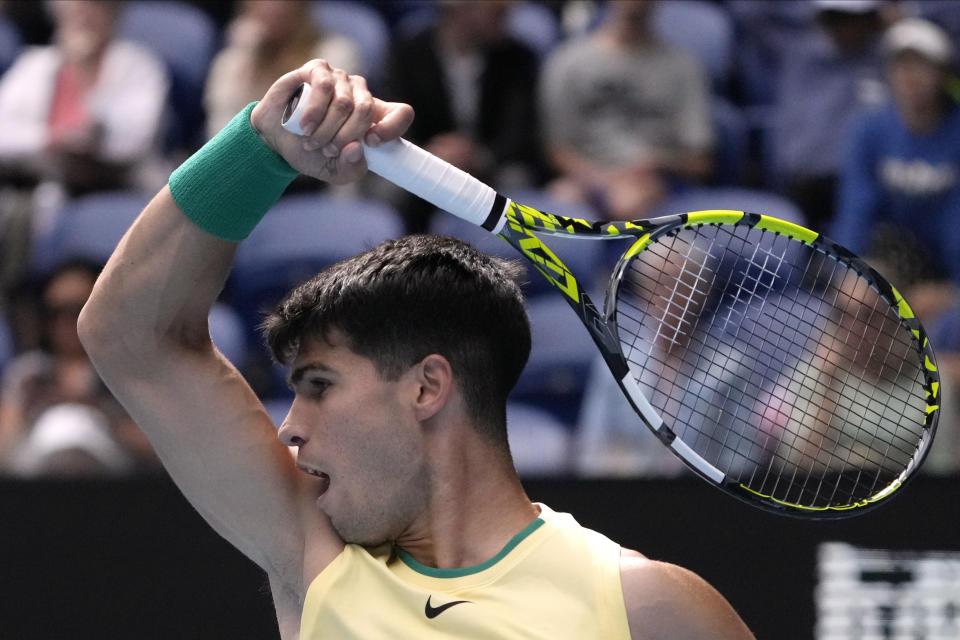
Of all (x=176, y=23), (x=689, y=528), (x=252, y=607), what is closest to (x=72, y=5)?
(x=176, y=23)

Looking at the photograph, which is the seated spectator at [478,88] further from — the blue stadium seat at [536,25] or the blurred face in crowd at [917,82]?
the blurred face in crowd at [917,82]

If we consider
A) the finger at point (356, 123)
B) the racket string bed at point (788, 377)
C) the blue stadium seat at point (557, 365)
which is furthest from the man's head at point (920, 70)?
the finger at point (356, 123)

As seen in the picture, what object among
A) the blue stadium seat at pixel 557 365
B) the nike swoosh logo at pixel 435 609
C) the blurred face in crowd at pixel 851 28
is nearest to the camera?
the nike swoosh logo at pixel 435 609

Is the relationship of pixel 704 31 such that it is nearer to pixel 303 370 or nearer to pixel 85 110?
pixel 85 110

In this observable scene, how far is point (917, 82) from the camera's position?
4824 mm

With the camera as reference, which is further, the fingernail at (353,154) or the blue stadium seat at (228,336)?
the blue stadium seat at (228,336)

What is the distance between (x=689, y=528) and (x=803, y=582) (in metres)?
0.34

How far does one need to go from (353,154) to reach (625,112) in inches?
129

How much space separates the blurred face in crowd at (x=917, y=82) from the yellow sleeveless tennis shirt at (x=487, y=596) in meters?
3.17

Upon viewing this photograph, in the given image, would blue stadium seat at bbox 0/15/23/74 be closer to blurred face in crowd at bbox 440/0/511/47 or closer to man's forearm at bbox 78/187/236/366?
blurred face in crowd at bbox 440/0/511/47

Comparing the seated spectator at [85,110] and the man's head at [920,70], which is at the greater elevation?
the man's head at [920,70]

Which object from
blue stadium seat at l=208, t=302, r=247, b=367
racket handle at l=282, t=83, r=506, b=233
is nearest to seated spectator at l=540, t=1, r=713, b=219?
blue stadium seat at l=208, t=302, r=247, b=367

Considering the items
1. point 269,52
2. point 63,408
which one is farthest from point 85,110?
point 63,408

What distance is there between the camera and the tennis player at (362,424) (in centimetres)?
204
